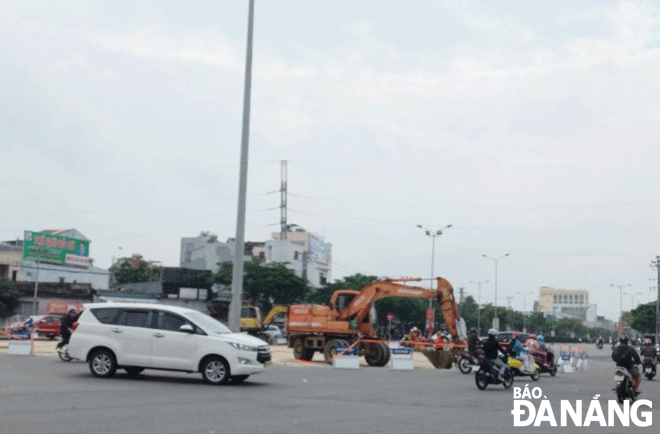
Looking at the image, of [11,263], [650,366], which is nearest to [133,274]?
[11,263]

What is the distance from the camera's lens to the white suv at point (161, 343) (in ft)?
71.9

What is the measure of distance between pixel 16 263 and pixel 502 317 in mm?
82569

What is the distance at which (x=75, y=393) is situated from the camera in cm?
1855

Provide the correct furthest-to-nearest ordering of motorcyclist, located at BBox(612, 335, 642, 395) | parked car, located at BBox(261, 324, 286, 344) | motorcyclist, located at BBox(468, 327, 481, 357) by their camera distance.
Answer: parked car, located at BBox(261, 324, 286, 344), motorcyclist, located at BBox(468, 327, 481, 357), motorcyclist, located at BBox(612, 335, 642, 395)

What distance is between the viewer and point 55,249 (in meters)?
85.4

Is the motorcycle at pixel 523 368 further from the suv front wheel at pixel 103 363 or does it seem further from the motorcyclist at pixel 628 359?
the suv front wheel at pixel 103 363

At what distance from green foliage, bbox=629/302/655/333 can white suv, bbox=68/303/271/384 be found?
118499 mm

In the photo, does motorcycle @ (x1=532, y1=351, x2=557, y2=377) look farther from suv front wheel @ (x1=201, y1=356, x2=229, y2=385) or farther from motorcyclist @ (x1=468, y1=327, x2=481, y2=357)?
suv front wheel @ (x1=201, y1=356, x2=229, y2=385)

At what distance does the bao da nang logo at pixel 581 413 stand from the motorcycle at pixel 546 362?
12.8m

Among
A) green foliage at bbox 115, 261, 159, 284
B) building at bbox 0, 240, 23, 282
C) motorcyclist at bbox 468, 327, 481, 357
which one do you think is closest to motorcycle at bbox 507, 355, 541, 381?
motorcyclist at bbox 468, 327, 481, 357

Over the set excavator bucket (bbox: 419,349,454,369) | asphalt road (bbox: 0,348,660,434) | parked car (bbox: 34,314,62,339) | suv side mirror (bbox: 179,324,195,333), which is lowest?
asphalt road (bbox: 0,348,660,434)

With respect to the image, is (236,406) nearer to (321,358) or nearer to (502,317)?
(321,358)

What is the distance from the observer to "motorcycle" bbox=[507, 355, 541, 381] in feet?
101

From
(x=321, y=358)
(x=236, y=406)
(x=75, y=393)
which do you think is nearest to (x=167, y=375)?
(x=75, y=393)
